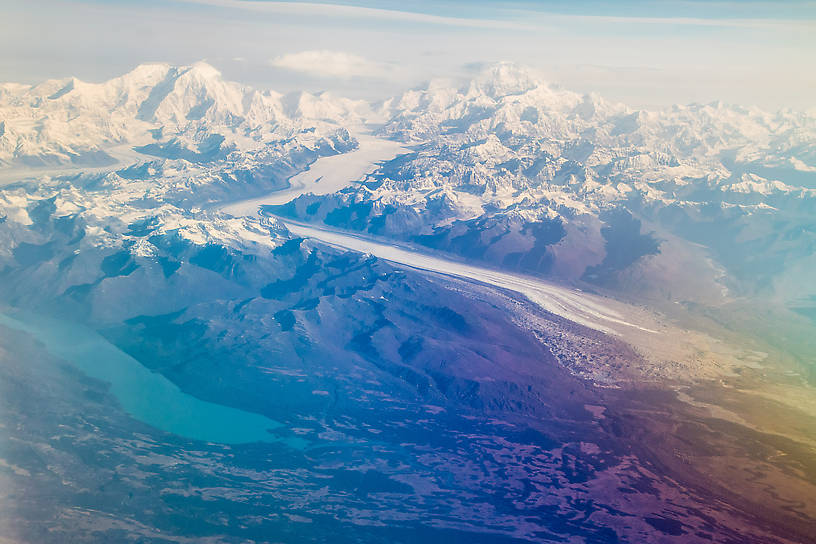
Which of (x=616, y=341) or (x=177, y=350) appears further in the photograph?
(x=616, y=341)

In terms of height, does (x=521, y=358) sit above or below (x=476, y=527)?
above

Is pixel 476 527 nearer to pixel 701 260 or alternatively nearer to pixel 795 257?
pixel 701 260

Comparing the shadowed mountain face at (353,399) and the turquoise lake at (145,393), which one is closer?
the shadowed mountain face at (353,399)

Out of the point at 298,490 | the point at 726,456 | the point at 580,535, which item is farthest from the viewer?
the point at 726,456

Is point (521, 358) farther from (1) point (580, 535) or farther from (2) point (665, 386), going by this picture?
(1) point (580, 535)

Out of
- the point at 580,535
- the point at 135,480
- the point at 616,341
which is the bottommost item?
the point at 135,480

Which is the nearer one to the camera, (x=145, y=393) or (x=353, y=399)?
(x=145, y=393)

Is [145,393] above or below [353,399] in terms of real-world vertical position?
below

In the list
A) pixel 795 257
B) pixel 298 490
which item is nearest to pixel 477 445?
pixel 298 490

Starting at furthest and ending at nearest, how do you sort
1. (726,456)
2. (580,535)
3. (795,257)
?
(795,257) → (726,456) → (580,535)

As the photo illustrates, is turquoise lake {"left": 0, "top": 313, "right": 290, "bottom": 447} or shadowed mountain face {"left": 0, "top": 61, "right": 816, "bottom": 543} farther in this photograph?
turquoise lake {"left": 0, "top": 313, "right": 290, "bottom": 447}
